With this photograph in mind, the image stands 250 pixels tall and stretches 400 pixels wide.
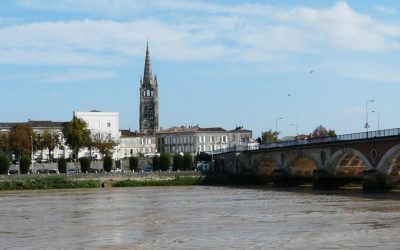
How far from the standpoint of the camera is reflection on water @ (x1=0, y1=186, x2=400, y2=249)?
37469 millimetres

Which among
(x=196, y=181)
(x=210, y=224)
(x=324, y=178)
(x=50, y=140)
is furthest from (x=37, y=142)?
(x=210, y=224)

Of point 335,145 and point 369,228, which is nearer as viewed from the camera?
point 369,228

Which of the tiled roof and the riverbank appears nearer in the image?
the riverbank

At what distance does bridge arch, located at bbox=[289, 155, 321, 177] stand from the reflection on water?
129 feet

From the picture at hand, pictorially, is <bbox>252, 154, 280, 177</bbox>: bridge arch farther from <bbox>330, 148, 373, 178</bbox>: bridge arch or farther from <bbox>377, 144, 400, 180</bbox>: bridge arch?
<bbox>377, 144, 400, 180</bbox>: bridge arch

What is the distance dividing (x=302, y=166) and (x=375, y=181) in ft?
107

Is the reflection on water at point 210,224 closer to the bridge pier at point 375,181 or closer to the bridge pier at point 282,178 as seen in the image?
the bridge pier at point 375,181

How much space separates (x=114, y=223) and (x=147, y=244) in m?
12.2

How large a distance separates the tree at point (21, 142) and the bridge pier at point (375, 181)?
86.1 m

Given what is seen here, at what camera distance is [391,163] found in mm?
79688

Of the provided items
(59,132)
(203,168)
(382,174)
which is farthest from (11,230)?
(59,132)

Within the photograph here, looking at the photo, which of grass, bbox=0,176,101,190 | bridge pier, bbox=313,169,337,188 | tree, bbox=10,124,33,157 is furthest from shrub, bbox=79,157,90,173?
bridge pier, bbox=313,169,337,188

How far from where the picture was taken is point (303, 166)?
112875 mm

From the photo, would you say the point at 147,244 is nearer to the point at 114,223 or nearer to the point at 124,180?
the point at 114,223
